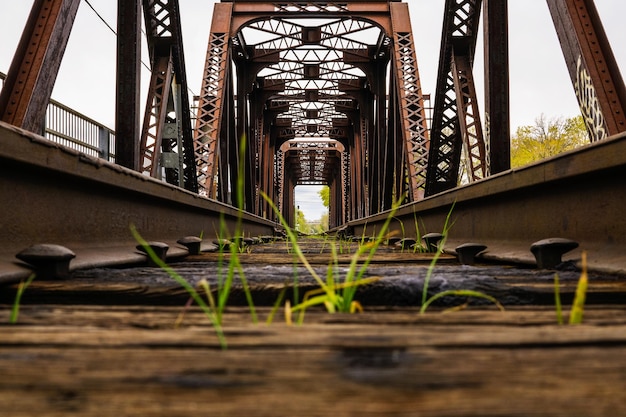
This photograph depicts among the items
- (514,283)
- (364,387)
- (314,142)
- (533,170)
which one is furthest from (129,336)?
(314,142)

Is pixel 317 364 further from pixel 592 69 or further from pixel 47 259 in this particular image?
pixel 592 69

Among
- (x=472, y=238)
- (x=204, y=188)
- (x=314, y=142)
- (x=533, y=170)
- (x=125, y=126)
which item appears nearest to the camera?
(x=533, y=170)

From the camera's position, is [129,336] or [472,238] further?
[472,238]

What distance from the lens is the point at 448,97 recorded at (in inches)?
288

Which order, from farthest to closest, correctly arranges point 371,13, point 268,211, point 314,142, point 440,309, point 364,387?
point 314,142, point 268,211, point 371,13, point 440,309, point 364,387

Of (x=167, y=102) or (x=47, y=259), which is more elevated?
(x=167, y=102)

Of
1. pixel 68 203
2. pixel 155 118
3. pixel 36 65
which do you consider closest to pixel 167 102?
pixel 155 118

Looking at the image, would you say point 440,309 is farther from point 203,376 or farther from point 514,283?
point 203,376

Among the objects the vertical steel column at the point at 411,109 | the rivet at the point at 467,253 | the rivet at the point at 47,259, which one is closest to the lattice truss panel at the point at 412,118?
the vertical steel column at the point at 411,109

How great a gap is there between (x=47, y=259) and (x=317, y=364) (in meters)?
1.35

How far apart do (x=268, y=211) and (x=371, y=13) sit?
15204mm

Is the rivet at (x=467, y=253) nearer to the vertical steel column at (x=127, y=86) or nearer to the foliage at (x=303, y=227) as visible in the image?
the vertical steel column at (x=127, y=86)

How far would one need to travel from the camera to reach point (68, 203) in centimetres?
245

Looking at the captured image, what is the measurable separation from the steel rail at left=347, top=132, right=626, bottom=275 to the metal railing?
7.97m
